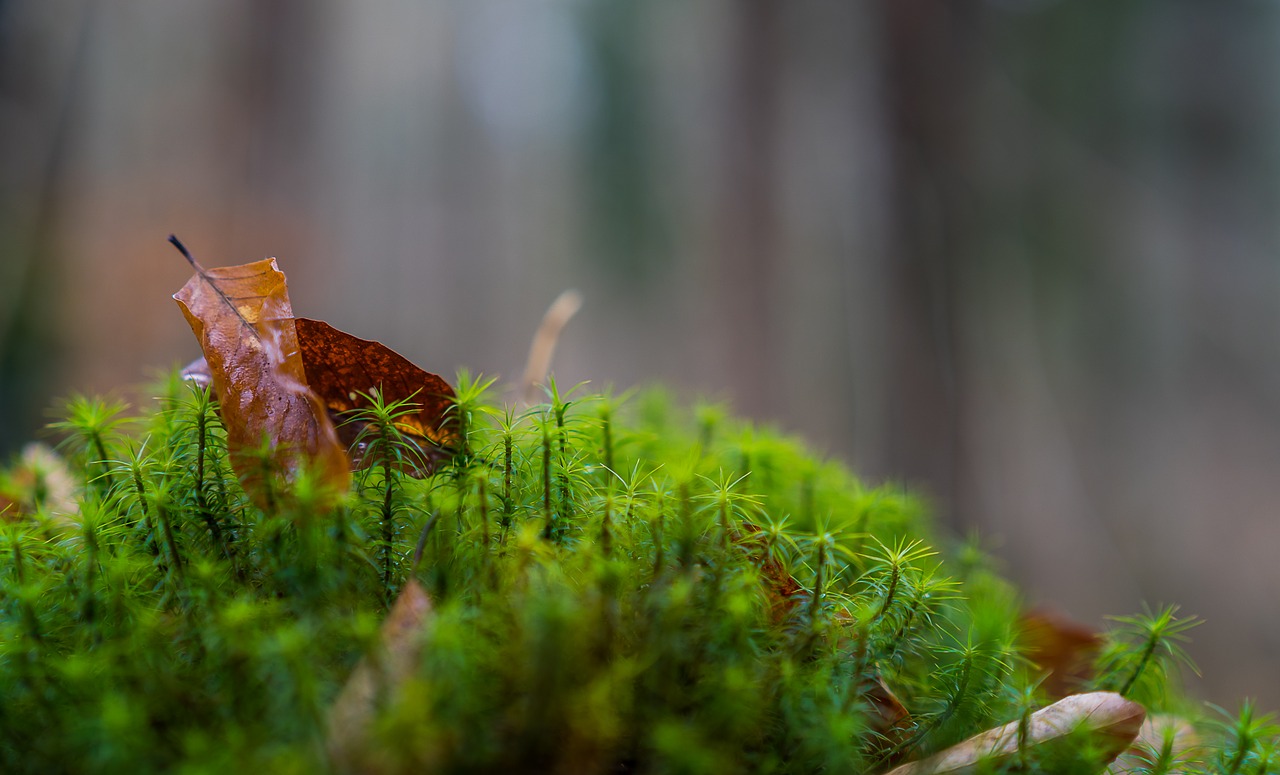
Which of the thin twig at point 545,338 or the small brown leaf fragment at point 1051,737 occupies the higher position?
the thin twig at point 545,338

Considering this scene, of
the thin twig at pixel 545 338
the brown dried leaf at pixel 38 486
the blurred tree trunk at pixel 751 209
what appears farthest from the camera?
the blurred tree trunk at pixel 751 209

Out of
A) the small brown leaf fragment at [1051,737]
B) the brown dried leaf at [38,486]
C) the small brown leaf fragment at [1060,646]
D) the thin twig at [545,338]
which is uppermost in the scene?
the thin twig at [545,338]

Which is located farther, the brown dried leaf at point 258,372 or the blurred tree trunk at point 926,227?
the blurred tree trunk at point 926,227

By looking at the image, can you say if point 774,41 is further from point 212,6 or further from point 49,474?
point 49,474

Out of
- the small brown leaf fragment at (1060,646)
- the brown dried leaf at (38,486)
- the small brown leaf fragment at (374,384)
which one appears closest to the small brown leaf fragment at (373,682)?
the small brown leaf fragment at (374,384)

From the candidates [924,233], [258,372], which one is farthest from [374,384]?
[924,233]

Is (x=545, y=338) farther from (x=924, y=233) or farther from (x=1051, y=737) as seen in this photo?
(x=924, y=233)

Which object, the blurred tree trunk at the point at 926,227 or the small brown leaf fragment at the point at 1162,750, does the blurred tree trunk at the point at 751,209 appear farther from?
the small brown leaf fragment at the point at 1162,750

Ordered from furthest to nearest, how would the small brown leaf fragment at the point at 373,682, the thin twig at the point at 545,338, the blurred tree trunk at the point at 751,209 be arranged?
the blurred tree trunk at the point at 751,209
the thin twig at the point at 545,338
the small brown leaf fragment at the point at 373,682
